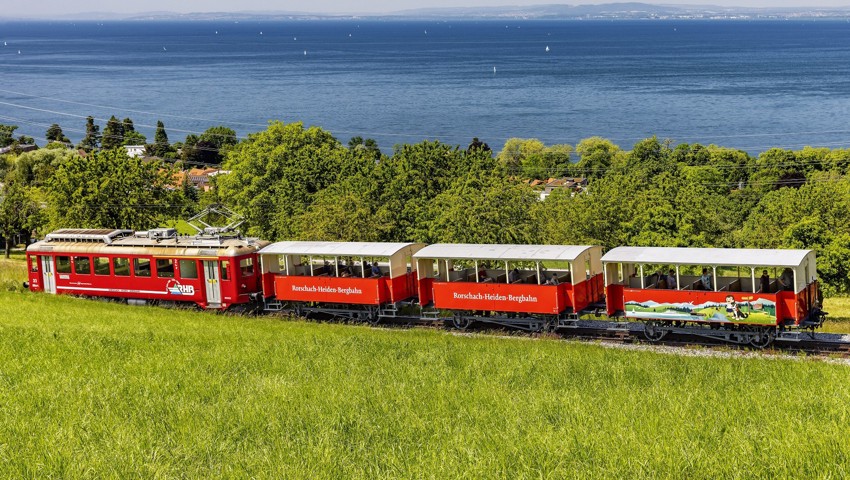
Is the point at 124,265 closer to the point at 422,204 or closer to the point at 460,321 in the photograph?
the point at 460,321

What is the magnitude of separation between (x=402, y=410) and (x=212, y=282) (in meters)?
16.6

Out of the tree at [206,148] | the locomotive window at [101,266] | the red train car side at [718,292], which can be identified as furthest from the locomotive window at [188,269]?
the tree at [206,148]

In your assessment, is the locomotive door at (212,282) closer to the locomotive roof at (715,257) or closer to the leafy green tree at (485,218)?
the leafy green tree at (485,218)

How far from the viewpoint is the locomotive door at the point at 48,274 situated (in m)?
33.4

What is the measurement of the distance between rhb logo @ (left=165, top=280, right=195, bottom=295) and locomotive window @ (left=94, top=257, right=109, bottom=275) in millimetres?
2812

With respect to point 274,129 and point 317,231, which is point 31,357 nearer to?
point 317,231

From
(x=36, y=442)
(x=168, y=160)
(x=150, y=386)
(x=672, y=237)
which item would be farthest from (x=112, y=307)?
(x=168, y=160)

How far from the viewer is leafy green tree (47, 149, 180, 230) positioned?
153ft

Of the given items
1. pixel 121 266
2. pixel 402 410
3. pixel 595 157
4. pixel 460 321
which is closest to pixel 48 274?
pixel 121 266

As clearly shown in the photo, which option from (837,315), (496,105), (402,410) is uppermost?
(496,105)

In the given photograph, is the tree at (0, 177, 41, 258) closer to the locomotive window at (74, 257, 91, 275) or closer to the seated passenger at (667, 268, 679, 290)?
the locomotive window at (74, 257, 91, 275)

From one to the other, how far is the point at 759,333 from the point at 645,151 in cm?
5303

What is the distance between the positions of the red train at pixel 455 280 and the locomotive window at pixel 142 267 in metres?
0.04

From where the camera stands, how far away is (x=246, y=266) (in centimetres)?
2980
